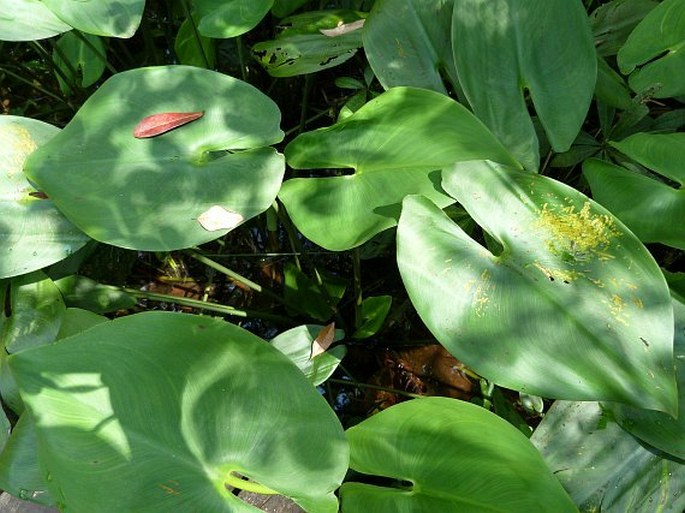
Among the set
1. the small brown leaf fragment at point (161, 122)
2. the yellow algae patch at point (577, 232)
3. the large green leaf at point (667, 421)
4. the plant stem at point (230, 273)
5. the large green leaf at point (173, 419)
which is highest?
the small brown leaf fragment at point (161, 122)

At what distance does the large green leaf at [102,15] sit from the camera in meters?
0.87

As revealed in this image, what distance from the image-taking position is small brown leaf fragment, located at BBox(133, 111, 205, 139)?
0.82m

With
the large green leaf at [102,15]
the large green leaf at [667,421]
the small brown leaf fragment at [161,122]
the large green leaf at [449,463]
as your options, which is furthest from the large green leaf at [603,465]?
the large green leaf at [102,15]

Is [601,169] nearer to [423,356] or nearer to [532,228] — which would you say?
[532,228]

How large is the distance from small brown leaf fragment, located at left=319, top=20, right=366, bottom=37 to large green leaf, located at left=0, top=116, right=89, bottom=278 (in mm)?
476

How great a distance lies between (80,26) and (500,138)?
0.58 metres

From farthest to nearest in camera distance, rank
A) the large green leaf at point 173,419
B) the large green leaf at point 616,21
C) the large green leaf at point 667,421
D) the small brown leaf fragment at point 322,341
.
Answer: the large green leaf at point 616,21
the small brown leaf fragment at point 322,341
the large green leaf at point 667,421
the large green leaf at point 173,419

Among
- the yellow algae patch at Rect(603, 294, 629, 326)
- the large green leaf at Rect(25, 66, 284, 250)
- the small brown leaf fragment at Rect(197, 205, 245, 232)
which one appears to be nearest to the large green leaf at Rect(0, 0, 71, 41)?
the large green leaf at Rect(25, 66, 284, 250)

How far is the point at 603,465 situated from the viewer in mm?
798

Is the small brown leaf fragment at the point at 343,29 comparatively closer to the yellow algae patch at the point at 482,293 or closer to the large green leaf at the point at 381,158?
the large green leaf at the point at 381,158

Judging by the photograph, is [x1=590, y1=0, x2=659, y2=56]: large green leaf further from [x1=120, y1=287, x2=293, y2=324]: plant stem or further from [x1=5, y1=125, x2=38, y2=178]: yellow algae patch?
[x1=5, y1=125, x2=38, y2=178]: yellow algae patch

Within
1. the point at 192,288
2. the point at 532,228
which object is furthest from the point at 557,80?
the point at 192,288

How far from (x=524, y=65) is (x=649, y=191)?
231 millimetres

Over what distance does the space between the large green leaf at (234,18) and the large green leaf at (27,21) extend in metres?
0.20
